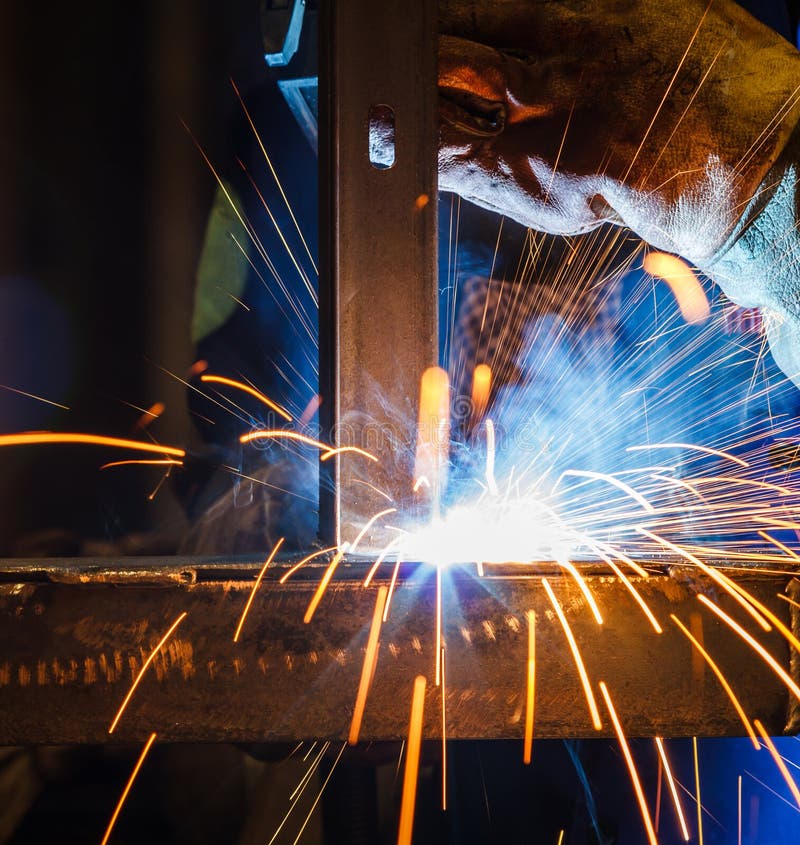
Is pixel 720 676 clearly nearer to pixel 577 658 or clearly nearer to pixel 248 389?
pixel 577 658

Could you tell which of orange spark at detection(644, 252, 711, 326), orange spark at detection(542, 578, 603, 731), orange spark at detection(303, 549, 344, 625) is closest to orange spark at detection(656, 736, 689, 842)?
orange spark at detection(542, 578, 603, 731)

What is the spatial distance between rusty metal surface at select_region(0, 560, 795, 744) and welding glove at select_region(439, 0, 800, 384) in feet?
4.09

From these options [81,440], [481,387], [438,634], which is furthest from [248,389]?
[438,634]

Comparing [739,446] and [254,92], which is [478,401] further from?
[254,92]

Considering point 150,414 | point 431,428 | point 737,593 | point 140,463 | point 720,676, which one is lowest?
point 720,676

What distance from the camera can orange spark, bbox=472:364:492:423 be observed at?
309 cm

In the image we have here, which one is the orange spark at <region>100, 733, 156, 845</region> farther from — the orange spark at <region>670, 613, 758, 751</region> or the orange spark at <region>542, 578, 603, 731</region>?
the orange spark at <region>670, 613, 758, 751</region>

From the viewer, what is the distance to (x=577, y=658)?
85 centimetres

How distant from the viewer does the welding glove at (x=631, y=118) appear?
1.58 meters

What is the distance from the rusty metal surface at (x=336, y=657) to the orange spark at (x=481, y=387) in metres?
2.25

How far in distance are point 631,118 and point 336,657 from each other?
1.59 meters

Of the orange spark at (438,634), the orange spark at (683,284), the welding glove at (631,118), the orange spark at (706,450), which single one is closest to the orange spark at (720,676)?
the orange spark at (438,634)

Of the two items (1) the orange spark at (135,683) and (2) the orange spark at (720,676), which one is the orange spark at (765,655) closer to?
(2) the orange spark at (720,676)

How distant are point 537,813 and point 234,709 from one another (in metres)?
1.85
